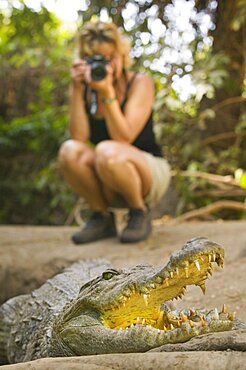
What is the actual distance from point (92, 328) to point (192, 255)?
41 cm

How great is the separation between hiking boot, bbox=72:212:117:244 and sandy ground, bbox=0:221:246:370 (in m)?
0.09

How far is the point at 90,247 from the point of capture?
4.19 meters

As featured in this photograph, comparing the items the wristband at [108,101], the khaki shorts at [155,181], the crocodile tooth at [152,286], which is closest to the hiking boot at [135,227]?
the khaki shorts at [155,181]

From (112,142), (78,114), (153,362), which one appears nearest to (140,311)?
(153,362)

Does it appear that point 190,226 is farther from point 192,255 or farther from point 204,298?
point 192,255

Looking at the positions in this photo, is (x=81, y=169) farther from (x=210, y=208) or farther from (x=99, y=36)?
(x=210, y=208)

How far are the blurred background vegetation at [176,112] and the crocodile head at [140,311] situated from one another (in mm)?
4245

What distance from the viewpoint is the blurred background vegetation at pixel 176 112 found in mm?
6211

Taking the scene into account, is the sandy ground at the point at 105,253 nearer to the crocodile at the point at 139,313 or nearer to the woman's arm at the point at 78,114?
the woman's arm at the point at 78,114

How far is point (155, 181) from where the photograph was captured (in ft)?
14.0

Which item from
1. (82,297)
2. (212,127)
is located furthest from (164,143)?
(82,297)

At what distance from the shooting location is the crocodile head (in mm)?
1535

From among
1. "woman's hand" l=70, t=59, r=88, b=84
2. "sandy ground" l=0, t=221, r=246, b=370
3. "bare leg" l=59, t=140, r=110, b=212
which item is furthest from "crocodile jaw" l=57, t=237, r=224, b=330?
"woman's hand" l=70, t=59, r=88, b=84

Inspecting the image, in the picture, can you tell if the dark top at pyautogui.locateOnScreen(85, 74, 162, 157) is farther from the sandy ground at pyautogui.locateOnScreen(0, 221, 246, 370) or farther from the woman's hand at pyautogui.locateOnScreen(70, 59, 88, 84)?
the sandy ground at pyautogui.locateOnScreen(0, 221, 246, 370)
